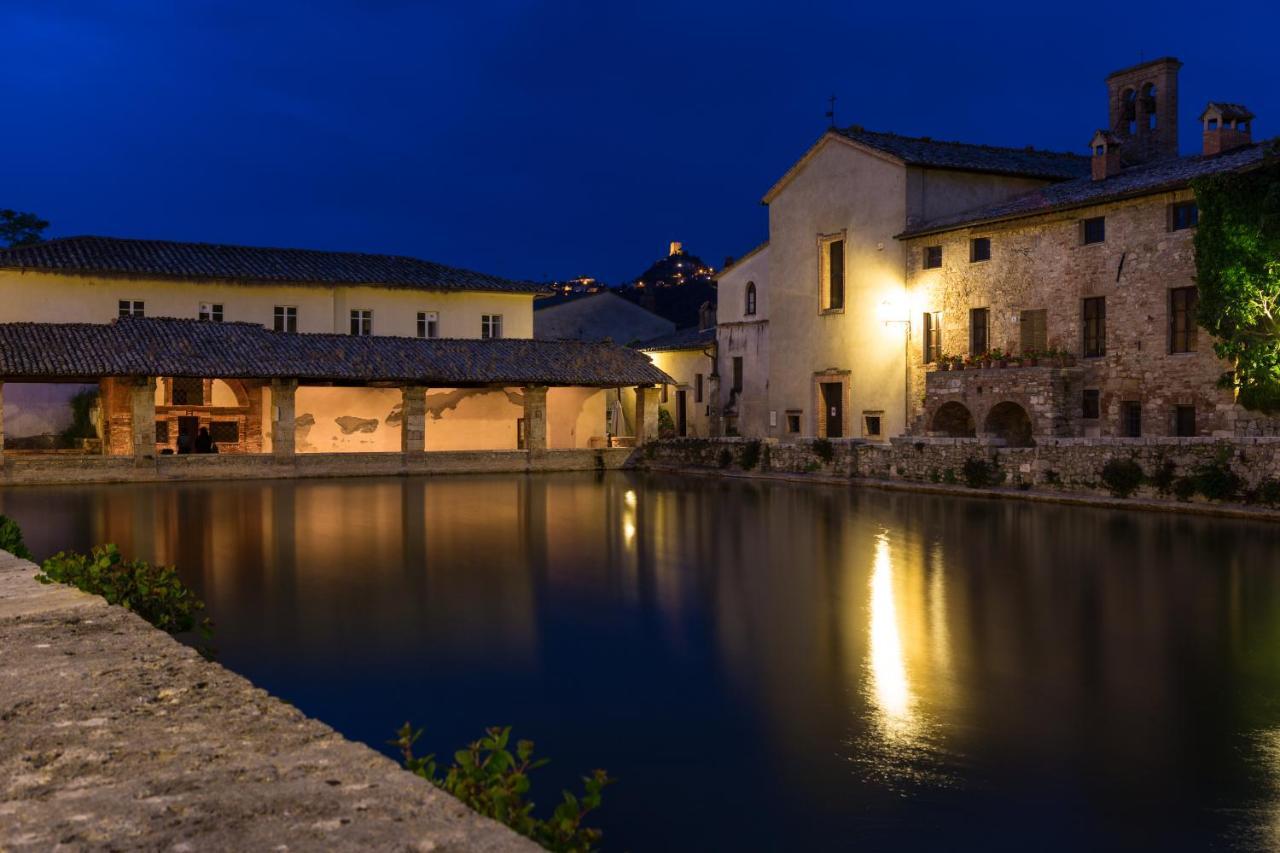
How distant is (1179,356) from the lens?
2600 cm

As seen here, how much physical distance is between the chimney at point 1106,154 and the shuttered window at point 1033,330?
164 inches

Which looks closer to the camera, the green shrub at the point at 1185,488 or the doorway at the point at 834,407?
the green shrub at the point at 1185,488

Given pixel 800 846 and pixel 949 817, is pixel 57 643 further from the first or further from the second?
pixel 949 817

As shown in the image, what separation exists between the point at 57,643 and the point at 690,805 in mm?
3237

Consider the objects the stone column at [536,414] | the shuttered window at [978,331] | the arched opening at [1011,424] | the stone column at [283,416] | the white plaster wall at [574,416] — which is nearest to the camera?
the arched opening at [1011,424]

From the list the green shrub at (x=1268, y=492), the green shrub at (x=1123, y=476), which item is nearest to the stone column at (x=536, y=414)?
the green shrub at (x=1123, y=476)

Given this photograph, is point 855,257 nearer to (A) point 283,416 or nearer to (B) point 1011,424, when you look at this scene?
(B) point 1011,424

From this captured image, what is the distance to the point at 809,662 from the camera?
9.02m

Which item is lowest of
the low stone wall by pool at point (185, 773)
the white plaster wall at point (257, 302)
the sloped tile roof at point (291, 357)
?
the low stone wall by pool at point (185, 773)

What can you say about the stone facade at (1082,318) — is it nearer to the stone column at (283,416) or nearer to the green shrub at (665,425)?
the green shrub at (665,425)

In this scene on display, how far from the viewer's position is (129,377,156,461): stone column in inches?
1208

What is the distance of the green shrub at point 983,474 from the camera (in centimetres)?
2631

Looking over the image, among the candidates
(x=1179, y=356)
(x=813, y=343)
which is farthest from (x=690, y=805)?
(x=813, y=343)

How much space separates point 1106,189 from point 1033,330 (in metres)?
3.92
